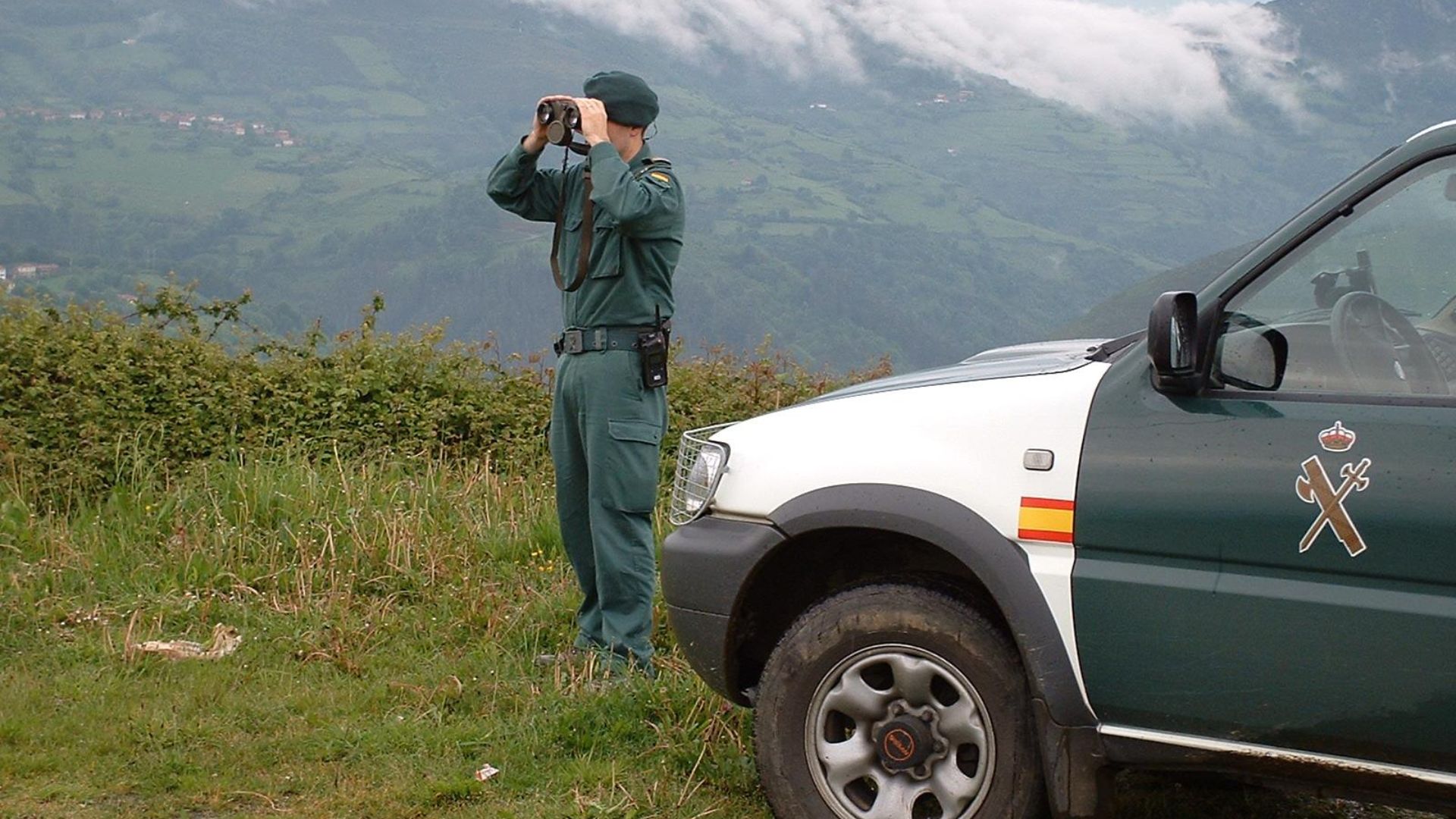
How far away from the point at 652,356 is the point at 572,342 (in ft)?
0.98

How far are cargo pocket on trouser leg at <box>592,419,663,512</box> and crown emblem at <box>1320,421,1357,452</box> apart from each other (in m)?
2.64

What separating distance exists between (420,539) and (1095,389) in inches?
150

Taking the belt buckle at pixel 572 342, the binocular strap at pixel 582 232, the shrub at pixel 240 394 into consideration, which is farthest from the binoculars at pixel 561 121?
the shrub at pixel 240 394

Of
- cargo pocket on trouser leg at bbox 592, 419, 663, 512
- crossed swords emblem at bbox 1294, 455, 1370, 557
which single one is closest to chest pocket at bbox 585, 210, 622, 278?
cargo pocket on trouser leg at bbox 592, 419, 663, 512

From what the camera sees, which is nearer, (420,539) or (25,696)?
(25,696)

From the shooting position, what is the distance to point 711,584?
3990mm

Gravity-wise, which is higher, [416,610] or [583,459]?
[583,459]

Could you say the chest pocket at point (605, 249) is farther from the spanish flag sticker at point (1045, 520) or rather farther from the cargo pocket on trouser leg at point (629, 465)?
the spanish flag sticker at point (1045, 520)

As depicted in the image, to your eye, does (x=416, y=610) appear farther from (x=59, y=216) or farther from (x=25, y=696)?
(x=59, y=216)

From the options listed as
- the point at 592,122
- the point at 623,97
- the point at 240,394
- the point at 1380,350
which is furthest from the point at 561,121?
the point at 240,394

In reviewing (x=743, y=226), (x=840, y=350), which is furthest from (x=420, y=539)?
(x=743, y=226)

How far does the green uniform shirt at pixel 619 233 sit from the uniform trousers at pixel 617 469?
0.58ft

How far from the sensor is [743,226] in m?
168

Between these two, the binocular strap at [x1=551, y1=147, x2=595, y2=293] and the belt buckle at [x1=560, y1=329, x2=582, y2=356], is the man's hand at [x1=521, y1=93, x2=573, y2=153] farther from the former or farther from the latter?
the belt buckle at [x1=560, y1=329, x2=582, y2=356]
